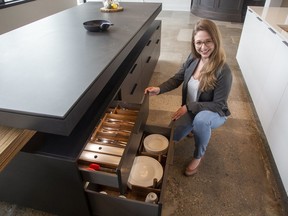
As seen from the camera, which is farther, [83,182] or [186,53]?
[186,53]

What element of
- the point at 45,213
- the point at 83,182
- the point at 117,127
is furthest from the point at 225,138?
→ the point at 45,213

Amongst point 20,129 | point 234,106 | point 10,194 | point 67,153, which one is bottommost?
point 234,106

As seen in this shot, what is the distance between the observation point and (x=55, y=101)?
2.54ft

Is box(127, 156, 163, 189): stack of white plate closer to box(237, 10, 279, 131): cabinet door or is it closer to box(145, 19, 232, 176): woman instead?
box(145, 19, 232, 176): woman

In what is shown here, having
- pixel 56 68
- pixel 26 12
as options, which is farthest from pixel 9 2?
pixel 56 68

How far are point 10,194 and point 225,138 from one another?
1.54 meters

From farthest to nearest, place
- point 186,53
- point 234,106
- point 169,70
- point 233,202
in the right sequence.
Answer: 1. point 186,53
2. point 169,70
3. point 234,106
4. point 233,202

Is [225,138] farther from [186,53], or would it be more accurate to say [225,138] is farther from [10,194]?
[186,53]

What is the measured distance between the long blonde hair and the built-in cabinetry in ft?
1.82

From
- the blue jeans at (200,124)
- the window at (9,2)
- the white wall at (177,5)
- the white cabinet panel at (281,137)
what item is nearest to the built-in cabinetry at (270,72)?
the white cabinet panel at (281,137)

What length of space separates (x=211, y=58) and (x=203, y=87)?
171 millimetres

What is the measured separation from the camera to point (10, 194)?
1173mm

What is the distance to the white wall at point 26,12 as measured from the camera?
3.04 metres

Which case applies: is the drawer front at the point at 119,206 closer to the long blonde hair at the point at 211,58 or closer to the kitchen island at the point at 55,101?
the kitchen island at the point at 55,101
